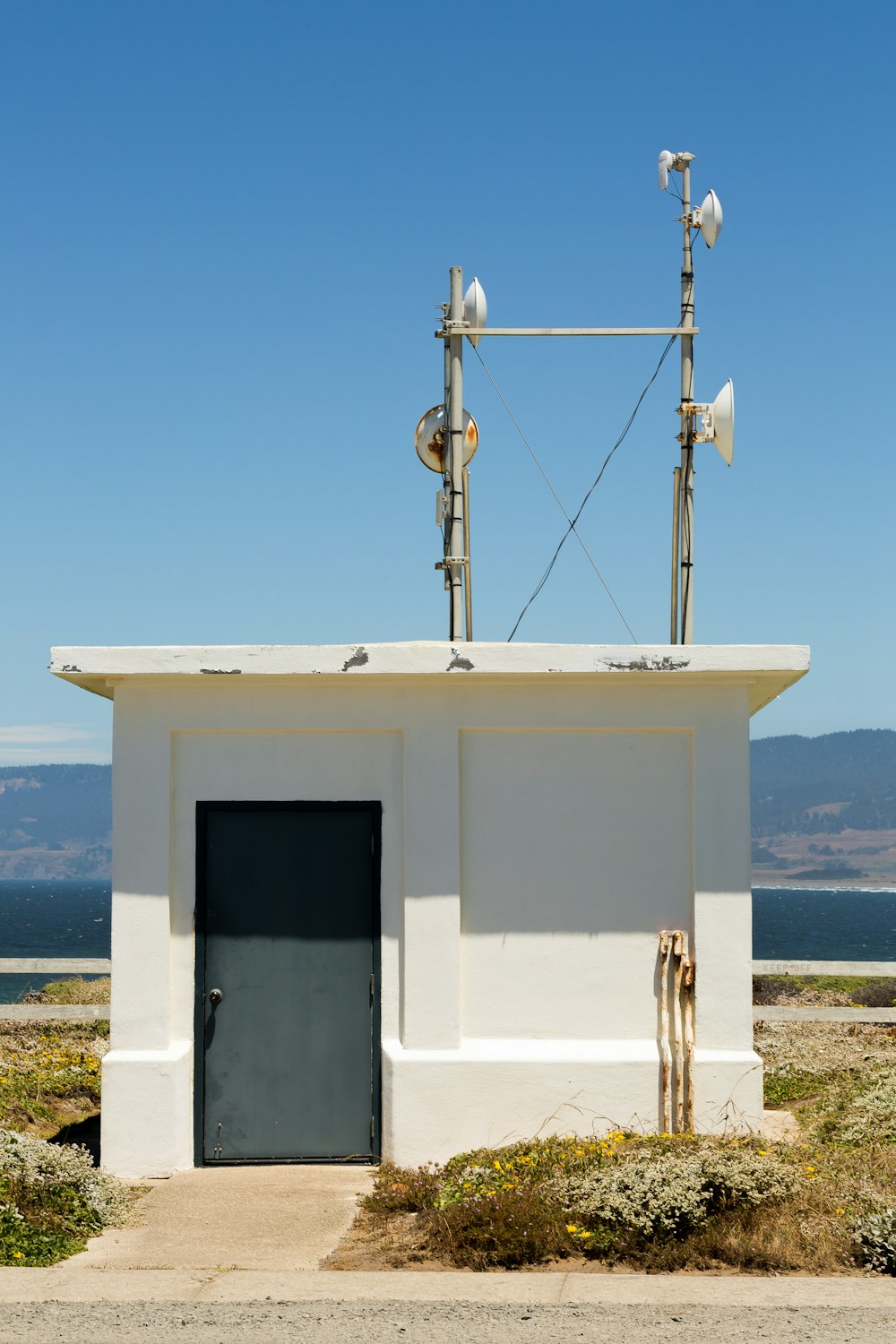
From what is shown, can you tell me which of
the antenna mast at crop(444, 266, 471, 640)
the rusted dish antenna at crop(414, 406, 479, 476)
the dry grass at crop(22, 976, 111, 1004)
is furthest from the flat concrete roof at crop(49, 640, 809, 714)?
the dry grass at crop(22, 976, 111, 1004)

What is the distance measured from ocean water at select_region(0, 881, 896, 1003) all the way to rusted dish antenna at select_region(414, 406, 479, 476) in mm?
27081

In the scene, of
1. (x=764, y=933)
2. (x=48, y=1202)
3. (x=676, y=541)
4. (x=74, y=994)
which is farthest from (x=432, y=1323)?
(x=764, y=933)

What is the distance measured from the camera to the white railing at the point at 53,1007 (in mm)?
13523

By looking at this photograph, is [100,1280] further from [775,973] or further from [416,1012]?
[775,973]

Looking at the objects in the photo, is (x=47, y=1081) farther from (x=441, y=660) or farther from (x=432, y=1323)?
(x=432, y=1323)

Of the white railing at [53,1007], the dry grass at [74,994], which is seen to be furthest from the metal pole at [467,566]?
the dry grass at [74,994]

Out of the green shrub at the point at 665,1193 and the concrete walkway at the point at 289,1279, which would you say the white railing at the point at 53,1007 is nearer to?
the concrete walkway at the point at 289,1279

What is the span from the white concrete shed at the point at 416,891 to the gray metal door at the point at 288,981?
1 centimetres

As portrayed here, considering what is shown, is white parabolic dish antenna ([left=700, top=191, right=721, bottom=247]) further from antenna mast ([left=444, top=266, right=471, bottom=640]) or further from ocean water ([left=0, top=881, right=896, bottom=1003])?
ocean water ([left=0, top=881, right=896, bottom=1003])

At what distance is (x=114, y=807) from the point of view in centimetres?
984

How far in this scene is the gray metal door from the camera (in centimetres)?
983

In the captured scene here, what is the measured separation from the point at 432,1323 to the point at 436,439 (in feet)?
23.9

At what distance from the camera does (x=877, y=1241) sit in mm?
7227

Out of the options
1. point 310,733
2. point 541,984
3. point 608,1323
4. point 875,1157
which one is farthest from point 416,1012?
point 608,1323
